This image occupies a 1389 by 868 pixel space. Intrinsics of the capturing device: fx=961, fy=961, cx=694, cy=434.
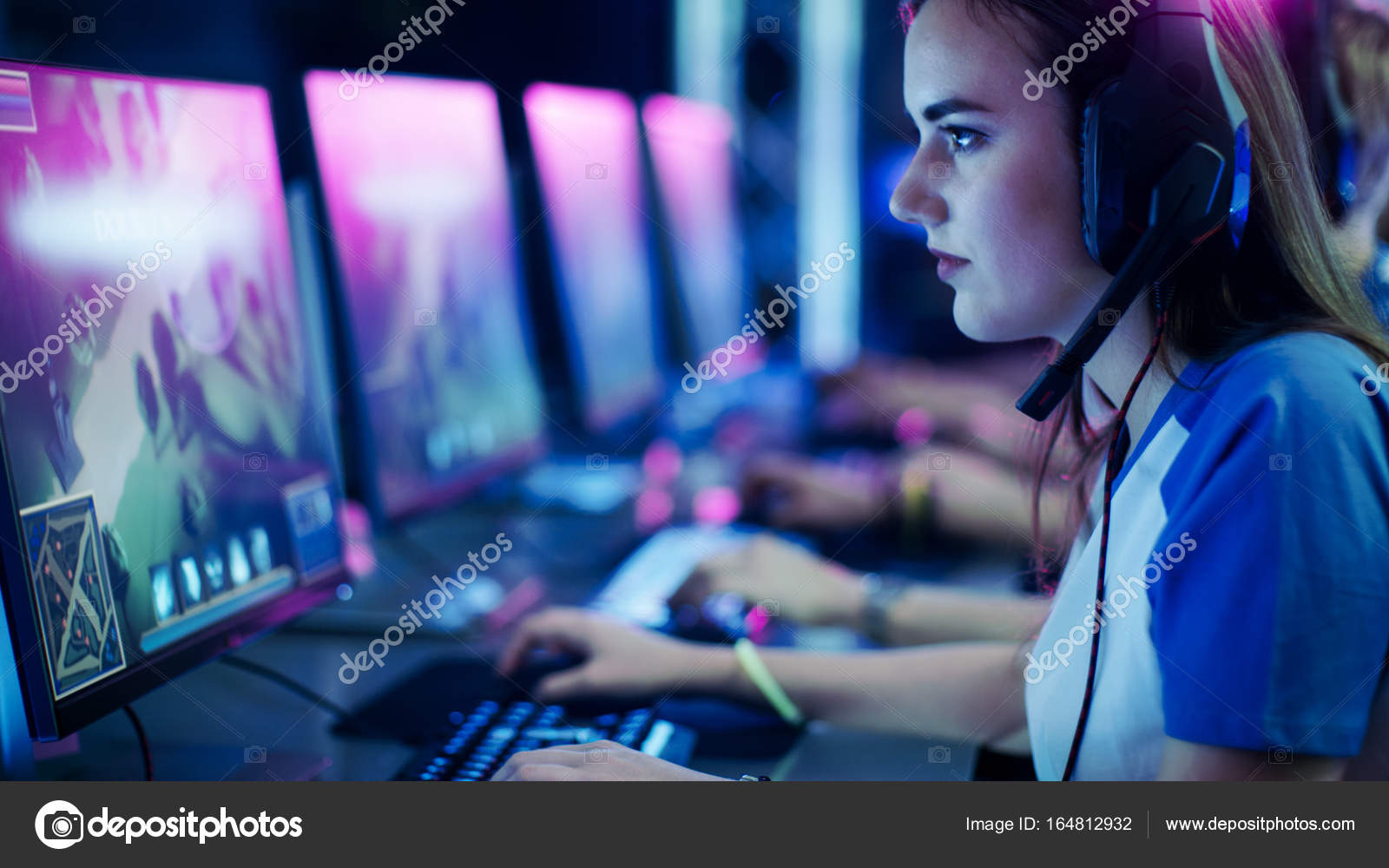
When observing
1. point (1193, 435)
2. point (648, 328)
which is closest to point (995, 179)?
point (1193, 435)

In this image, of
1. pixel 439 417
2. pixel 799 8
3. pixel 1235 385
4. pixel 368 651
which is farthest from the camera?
pixel 799 8

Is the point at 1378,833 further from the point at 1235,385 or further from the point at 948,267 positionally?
the point at 948,267

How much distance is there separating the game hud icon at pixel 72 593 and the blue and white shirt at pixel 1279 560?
0.70 metres

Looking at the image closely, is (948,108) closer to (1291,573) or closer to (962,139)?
(962,139)

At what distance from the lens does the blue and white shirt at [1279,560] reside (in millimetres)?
571

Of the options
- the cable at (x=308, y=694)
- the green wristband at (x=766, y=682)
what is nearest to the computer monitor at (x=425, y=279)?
the cable at (x=308, y=694)

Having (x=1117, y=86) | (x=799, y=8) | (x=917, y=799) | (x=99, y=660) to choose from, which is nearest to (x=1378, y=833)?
(x=917, y=799)

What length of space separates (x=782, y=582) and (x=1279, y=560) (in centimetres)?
66

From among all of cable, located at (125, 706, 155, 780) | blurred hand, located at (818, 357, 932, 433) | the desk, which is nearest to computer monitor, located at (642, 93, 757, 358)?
blurred hand, located at (818, 357, 932, 433)

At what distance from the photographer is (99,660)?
66cm

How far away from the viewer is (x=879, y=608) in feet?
3.60

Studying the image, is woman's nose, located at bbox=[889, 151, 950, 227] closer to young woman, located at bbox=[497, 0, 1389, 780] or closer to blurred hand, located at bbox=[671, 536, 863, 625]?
young woman, located at bbox=[497, 0, 1389, 780]

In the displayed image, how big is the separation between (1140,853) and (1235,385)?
340mm

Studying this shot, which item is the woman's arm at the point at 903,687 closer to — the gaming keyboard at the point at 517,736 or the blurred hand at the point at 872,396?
the gaming keyboard at the point at 517,736
